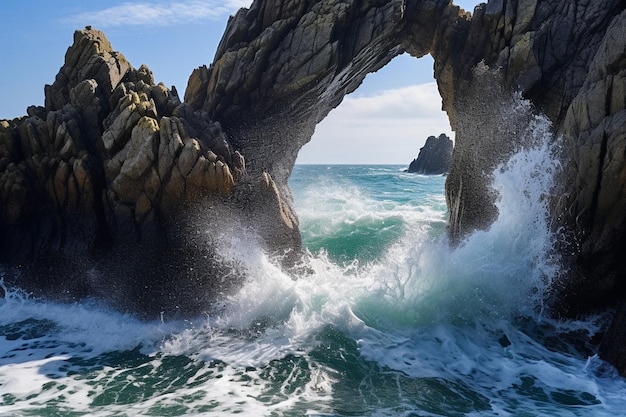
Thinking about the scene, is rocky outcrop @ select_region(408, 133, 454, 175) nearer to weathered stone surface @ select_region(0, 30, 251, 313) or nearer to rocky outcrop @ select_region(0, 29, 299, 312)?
rocky outcrop @ select_region(0, 29, 299, 312)

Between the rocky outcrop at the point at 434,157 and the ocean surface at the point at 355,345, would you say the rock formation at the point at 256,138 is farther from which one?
the rocky outcrop at the point at 434,157

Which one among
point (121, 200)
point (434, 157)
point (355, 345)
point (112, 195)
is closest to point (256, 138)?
point (121, 200)

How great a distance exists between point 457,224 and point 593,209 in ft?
23.9

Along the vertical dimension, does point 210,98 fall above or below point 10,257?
above

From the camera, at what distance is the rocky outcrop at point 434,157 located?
92.4m

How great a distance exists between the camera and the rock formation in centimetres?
1259

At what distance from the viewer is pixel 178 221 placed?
47.3 ft

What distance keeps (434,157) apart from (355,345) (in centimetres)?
8649

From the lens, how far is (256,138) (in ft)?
57.0

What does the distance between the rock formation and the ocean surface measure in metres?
0.93

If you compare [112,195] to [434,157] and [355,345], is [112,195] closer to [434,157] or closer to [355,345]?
[355,345]

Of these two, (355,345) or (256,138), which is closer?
(355,345)

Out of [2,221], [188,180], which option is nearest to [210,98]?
[188,180]

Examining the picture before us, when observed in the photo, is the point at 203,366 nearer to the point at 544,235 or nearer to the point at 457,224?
the point at 544,235
